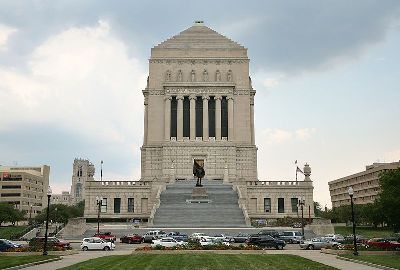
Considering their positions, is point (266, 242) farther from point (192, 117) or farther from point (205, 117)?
point (192, 117)

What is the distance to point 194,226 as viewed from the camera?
6638 cm

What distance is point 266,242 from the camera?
49.2 metres

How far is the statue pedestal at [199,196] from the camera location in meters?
77.0

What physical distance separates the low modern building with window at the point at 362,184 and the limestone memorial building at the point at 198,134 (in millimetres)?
50242

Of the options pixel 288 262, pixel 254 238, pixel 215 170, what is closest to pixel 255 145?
pixel 215 170

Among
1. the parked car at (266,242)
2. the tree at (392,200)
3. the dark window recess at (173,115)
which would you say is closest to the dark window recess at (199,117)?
the dark window recess at (173,115)

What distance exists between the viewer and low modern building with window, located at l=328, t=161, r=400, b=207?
140875 mm

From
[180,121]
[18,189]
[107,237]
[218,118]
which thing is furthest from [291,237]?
Answer: [18,189]

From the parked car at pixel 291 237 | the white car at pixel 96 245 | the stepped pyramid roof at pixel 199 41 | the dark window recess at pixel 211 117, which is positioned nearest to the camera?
the white car at pixel 96 245

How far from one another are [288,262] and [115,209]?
57640mm

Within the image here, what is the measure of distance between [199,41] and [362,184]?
2997 inches

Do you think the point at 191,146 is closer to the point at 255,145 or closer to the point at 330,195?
the point at 255,145

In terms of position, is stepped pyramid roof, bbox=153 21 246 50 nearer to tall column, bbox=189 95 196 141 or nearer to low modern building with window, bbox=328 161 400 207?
tall column, bbox=189 95 196 141

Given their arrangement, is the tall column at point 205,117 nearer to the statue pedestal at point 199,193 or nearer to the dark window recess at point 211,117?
the dark window recess at point 211,117
